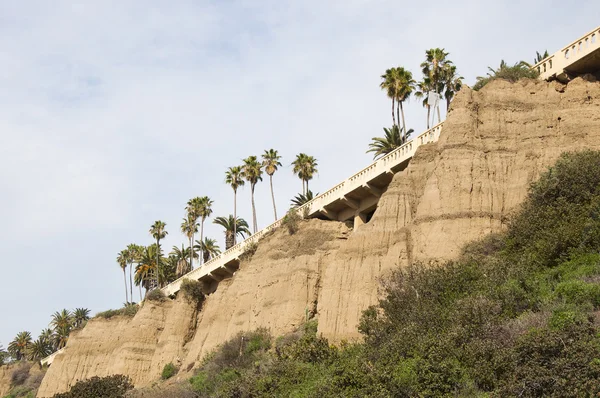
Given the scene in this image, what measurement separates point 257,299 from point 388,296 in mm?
14827

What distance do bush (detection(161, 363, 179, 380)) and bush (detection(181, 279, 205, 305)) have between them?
18.1 ft

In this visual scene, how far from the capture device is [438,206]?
34719mm

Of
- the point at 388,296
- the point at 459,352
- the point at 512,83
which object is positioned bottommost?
the point at 459,352

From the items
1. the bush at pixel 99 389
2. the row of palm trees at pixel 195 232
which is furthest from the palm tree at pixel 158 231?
the bush at pixel 99 389

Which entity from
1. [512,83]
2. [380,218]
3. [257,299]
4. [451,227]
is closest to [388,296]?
[451,227]

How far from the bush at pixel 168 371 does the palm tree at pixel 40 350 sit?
45805 millimetres

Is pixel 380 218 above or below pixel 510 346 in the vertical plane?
above

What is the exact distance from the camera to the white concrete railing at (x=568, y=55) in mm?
34000

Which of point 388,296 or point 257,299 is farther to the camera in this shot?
point 257,299

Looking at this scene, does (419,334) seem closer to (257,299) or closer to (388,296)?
(388,296)

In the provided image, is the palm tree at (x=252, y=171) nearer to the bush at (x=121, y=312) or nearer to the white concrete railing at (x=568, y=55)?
the bush at (x=121, y=312)

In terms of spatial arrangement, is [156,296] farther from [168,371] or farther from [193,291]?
[168,371]

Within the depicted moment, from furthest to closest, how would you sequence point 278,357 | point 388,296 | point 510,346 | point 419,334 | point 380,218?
1. point 380,218
2. point 278,357
3. point 388,296
4. point 419,334
5. point 510,346

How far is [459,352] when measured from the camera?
25562 mm
